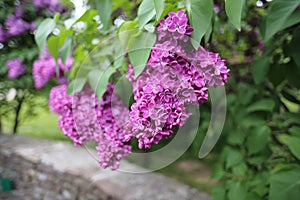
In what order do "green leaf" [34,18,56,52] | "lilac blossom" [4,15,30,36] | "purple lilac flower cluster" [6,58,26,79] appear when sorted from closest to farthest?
1. "green leaf" [34,18,56,52]
2. "purple lilac flower cluster" [6,58,26,79]
3. "lilac blossom" [4,15,30,36]

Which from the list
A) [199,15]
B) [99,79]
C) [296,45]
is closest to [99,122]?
[99,79]

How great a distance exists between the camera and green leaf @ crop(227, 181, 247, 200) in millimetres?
1358

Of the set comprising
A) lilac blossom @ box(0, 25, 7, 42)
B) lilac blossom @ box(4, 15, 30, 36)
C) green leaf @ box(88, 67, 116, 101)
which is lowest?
green leaf @ box(88, 67, 116, 101)

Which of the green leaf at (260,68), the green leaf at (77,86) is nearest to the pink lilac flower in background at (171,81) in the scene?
the green leaf at (77,86)

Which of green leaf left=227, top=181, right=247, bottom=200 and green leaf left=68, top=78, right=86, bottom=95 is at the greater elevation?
green leaf left=68, top=78, right=86, bottom=95

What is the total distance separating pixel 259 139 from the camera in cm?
136

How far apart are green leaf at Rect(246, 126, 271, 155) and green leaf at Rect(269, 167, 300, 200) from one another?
12.4 inches

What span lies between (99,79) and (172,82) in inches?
12.4

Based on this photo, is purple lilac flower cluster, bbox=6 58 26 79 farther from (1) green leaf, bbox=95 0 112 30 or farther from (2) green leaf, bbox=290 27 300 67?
(2) green leaf, bbox=290 27 300 67

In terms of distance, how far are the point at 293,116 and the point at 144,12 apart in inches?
30.9

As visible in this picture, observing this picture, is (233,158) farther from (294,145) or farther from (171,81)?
(171,81)

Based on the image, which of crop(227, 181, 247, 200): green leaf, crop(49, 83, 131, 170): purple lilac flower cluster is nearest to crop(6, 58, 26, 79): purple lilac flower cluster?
crop(49, 83, 131, 170): purple lilac flower cluster

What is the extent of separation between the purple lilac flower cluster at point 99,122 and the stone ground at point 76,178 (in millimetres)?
494

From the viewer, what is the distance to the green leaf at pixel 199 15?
0.59 m
